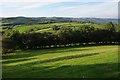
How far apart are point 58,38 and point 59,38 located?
33 cm

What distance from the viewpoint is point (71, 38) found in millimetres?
88812

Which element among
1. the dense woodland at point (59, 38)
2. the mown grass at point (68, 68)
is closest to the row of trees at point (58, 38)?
the dense woodland at point (59, 38)

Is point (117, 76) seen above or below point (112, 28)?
below

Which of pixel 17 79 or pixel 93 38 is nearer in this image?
pixel 17 79

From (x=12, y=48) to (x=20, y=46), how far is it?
176 inches

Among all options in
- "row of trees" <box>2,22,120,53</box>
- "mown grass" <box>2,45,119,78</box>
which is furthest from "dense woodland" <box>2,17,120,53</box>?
"mown grass" <box>2,45,119,78</box>

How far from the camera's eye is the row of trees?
79.2 meters

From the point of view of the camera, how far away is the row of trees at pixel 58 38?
3118 inches

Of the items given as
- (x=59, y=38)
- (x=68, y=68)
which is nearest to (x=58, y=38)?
(x=59, y=38)

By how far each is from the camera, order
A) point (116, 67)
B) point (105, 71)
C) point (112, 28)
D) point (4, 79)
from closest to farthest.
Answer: point (4, 79) → point (105, 71) → point (116, 67) → point (112, 28)

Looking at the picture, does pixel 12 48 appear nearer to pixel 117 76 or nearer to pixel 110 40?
pixel 110 40

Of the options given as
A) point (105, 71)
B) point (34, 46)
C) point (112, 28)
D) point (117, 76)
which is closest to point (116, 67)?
point (105, 71)

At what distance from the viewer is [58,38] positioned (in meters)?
86.4

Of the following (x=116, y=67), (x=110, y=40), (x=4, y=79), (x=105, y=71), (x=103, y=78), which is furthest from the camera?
(x=110, y=40)
